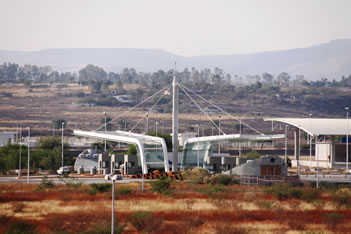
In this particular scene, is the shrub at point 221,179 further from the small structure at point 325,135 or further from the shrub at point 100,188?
the small structure at point 325,135

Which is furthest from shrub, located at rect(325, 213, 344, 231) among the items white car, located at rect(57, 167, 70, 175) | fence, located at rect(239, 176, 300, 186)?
white car, located at rect(57, 167, 70, 175)

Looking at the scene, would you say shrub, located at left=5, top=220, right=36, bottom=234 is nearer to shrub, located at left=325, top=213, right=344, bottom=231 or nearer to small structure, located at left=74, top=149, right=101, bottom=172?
shrub, located at left=325, top=213, right=344, bottom=231

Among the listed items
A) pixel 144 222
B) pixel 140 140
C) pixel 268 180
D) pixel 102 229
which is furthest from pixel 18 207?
pixel 140 140

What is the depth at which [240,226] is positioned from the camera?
125 feet

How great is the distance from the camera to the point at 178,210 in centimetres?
4459

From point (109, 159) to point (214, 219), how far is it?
52.3 m

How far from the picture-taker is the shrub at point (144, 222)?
36.6 metres

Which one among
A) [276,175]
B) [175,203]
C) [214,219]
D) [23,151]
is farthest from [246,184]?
[23,151]

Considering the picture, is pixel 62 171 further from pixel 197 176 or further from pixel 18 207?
pixel 18 207

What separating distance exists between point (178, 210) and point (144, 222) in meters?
7.53

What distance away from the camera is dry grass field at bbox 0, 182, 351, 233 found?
36938 mm

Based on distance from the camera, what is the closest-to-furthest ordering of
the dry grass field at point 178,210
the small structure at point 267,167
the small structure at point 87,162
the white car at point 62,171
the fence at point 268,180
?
the dry grass field at point 178,210, the fence at point 268,180, the small structure at point 267,167, the white car at point 62,171, the small structure at point 87,162

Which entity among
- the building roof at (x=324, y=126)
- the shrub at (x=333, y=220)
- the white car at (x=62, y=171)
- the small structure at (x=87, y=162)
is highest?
the building roof at (x=324, y=126)

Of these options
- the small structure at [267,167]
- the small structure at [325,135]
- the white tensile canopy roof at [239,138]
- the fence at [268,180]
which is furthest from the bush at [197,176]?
the small structure at [325,135]
